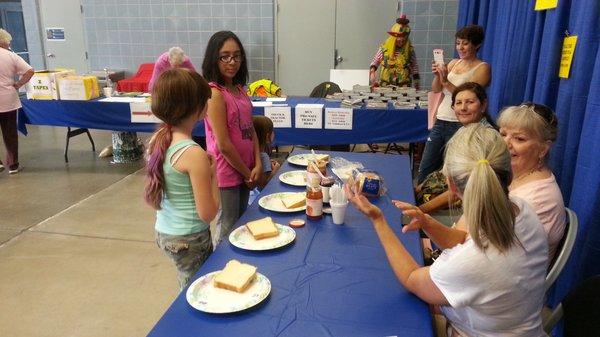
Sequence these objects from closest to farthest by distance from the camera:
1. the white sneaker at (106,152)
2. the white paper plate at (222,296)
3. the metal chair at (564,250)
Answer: the white paper plate at (222,296) → the metal chair at (564,250) → the white sneaker at (106,152)

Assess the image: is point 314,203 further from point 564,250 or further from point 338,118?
point 338,118

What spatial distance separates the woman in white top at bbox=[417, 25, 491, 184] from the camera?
10.1ft

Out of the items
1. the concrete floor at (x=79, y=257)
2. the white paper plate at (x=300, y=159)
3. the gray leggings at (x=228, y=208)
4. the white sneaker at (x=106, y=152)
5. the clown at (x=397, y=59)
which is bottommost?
the concrete floor at (x=79, y=257)

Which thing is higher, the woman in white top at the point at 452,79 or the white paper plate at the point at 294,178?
the woman in white top at the point at 452,79

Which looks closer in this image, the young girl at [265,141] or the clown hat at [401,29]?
the young girl at [265,141]

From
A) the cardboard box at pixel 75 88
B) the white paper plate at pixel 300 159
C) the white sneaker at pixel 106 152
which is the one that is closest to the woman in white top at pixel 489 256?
the white paper plate at pixel 300 159

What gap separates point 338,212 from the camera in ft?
5.59

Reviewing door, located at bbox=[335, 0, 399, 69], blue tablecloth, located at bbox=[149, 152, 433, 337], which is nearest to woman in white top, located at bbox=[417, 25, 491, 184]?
blue tablecloth, located at bbox=[149, 152, 433, 337]

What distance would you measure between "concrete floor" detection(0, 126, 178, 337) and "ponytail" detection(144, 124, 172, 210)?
102cm

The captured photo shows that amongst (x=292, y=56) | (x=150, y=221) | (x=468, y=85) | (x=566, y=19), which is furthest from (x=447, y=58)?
(x=150, y=221)

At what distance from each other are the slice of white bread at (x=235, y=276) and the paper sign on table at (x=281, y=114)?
8.75 ft

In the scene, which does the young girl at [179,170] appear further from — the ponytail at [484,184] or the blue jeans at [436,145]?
the blue jeans at [436,145]

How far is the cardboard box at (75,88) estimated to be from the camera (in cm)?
435

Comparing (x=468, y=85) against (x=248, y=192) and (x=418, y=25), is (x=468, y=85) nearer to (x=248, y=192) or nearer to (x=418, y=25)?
(x=248, y=192)
